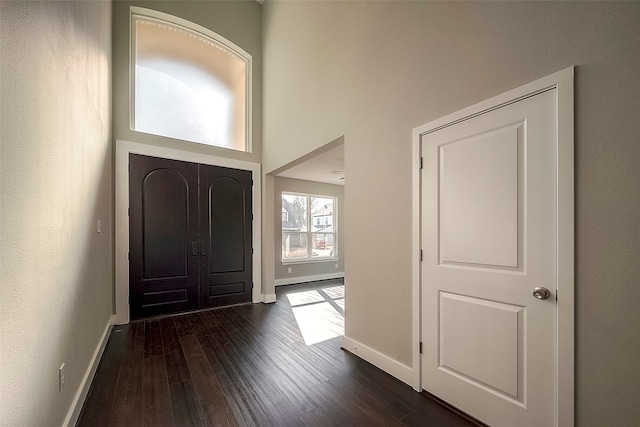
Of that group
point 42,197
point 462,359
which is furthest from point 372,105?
point 42,197

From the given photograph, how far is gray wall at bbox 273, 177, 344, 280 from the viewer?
A: 590cm

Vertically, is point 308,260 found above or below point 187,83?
below

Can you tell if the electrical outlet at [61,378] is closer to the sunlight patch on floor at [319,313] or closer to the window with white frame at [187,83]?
the sunlight patch on floor at [319,313]

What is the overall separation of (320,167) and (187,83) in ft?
8.76

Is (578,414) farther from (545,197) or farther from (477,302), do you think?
(545,197)

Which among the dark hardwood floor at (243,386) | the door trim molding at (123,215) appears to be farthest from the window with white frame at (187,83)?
the dark hardwood floor at (243,386)

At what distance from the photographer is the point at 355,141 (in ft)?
8.48

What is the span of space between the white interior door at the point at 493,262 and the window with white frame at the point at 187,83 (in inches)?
145

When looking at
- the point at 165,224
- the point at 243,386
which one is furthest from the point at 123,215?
the point at 243,386

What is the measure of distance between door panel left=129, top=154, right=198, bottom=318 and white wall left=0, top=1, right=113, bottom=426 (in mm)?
1331

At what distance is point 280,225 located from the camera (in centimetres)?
596

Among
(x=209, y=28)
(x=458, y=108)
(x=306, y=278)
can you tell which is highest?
(x=209, y=28)

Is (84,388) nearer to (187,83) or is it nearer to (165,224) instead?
(165,224)

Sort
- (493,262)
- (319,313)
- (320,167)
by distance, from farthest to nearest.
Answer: (320,167), (319,313), (493,262)
